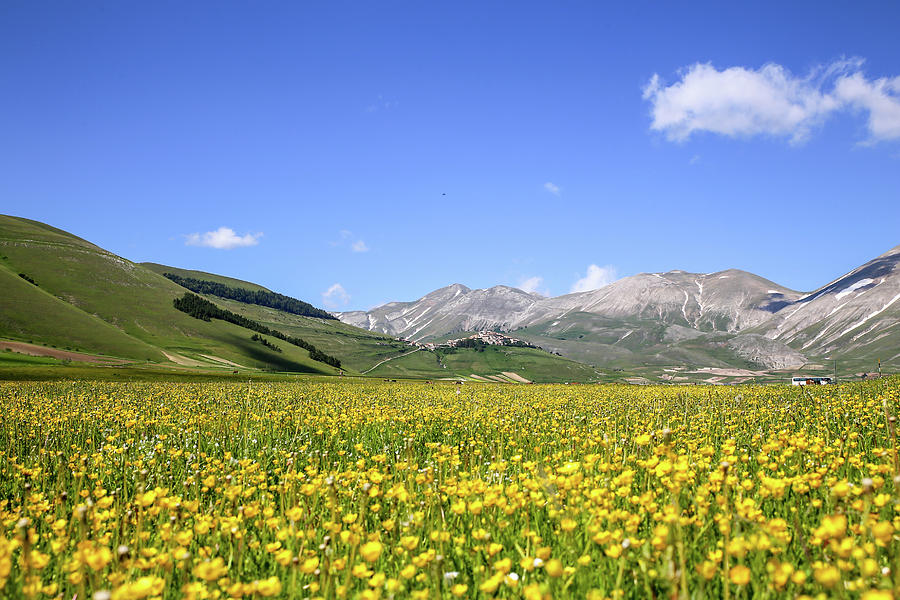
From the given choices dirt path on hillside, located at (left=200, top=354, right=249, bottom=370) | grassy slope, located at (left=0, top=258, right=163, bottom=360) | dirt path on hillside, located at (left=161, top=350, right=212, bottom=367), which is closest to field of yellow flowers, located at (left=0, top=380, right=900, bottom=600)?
dirt path on hillside, located at (left=161, top=350, right=212, bottom=367)

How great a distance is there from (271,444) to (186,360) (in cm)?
15759

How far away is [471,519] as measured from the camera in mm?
5617

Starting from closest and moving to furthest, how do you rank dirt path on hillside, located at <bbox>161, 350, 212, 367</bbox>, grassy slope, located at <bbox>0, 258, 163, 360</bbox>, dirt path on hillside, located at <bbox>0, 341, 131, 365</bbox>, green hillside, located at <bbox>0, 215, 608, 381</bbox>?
dirt path on hillside, located at <bbox>0, 341, 131, 365</bbox> < grassy slope, located at <bbox>0, 258, 163, 360</bbox> < green hillside, located at <bbox>0, 215, 608, 381</bbox> < dirt path on hillside, located at <bbox>161, 350, 212, 367</bbox>

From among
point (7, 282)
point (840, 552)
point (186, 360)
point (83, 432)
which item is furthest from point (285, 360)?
point (840, 552)

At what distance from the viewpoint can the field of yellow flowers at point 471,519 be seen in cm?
346

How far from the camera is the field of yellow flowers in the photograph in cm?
346

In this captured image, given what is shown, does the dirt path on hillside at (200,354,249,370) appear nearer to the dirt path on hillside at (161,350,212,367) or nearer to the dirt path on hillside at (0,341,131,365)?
the dirt path on hillside at (161,350,212,367)

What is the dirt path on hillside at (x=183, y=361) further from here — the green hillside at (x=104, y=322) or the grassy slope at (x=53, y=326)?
the grassy slope at (x=53, y=326)

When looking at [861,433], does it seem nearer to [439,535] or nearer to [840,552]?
[840,552]

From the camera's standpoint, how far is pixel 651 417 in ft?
43.9

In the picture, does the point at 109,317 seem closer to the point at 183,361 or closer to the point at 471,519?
the point at 183,361

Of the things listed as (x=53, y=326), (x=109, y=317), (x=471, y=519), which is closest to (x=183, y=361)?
(x=53, y=326)

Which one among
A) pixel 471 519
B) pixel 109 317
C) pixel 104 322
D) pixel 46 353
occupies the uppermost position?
pixel 109 317

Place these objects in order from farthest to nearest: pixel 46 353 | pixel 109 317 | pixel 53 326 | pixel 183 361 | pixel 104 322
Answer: pixel 109 317 < pixel 104 322 < pixel 183 361 < pixel 53 326 < pixel 46 353
